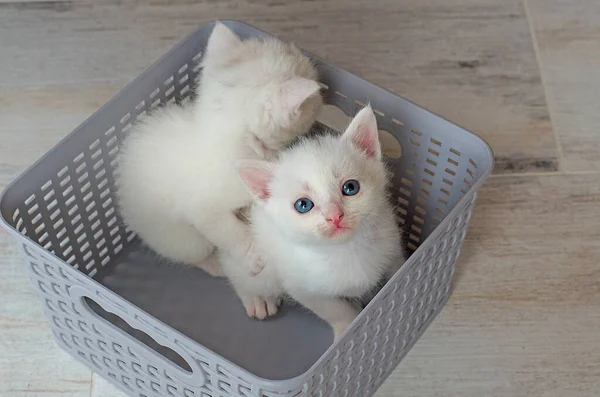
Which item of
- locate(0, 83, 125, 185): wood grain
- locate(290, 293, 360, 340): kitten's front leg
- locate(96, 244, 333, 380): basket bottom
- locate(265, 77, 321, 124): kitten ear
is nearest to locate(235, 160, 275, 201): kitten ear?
locate(265, 77, 321, 124): kitten ear

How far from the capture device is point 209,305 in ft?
5.12

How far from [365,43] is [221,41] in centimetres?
58

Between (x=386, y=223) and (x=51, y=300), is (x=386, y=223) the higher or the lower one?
the higher one

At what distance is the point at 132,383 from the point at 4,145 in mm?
620

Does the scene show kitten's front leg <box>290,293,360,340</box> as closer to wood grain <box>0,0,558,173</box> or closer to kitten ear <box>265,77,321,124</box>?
kitten ear <box>265,77,321,124</box>

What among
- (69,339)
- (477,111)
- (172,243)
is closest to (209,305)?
(172,243)

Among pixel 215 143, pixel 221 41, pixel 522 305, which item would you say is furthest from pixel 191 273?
pixel 522 305

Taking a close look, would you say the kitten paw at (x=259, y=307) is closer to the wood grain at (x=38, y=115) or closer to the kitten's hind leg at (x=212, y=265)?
the kitten's hind leg at (x=212, y=265)

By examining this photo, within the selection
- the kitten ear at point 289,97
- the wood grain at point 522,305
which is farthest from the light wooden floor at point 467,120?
the kitten ear at point 289,97

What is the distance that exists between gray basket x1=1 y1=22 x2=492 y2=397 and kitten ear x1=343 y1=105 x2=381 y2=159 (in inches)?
5.8

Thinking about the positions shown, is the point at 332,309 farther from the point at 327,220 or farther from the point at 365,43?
the point at 365,43

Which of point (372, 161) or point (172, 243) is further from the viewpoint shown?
point (172, 243)

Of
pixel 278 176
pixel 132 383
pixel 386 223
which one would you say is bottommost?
pixel 132 383

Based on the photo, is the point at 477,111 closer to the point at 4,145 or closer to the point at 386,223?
the point at 386,223
